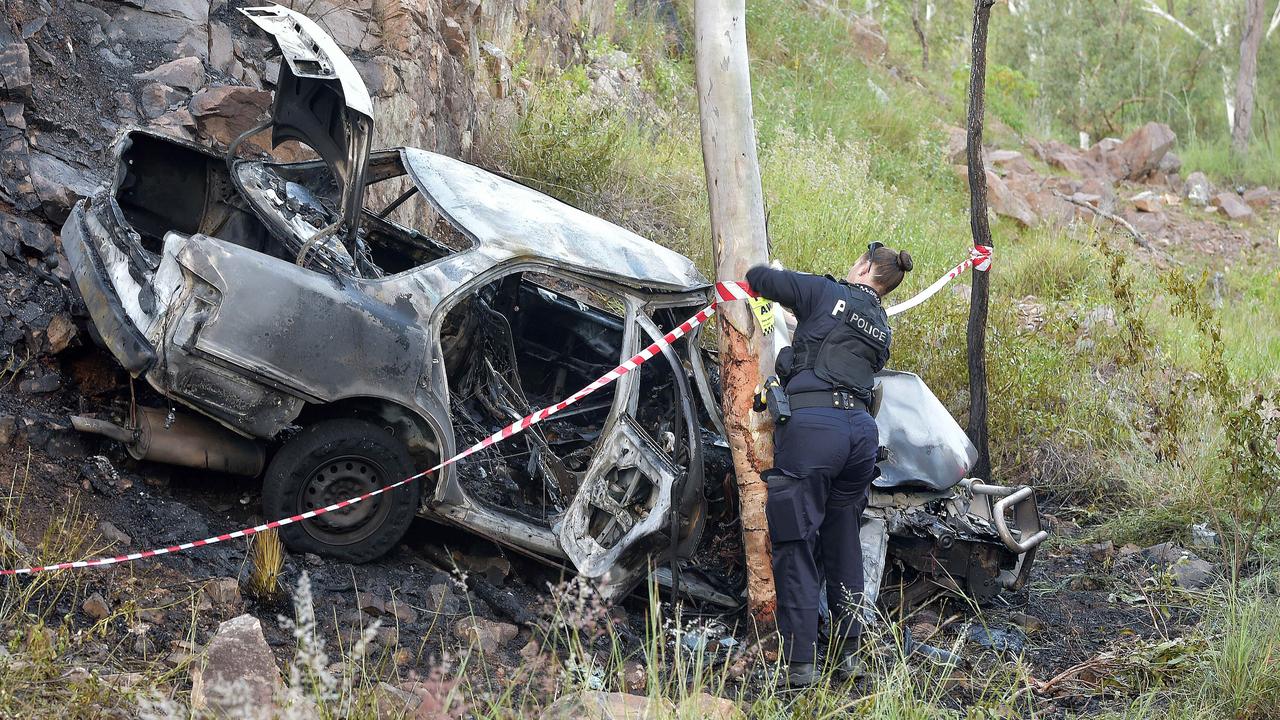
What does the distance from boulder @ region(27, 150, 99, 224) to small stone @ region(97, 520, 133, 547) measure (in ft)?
7.62

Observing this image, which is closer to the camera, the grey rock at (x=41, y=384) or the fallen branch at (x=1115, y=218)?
the grey rock at (x=41, y=384)

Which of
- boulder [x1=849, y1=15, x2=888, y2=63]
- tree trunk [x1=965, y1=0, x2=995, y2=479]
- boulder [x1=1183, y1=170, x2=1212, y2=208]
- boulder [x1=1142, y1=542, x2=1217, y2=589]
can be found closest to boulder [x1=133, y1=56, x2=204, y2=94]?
tree trunk [x1=965, y1=0, x2=995, y2=479]

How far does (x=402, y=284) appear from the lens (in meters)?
4.39

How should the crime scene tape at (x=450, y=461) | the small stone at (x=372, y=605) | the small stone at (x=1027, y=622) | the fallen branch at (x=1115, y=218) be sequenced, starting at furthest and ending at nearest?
the fallen branch at (x=1115, y=218)
the small stone at (x=1027, y=622)
the small stone at (x=372, y=605)
the crime scene tape at (x=450, y=461)

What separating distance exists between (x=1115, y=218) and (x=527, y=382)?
36.5 feet

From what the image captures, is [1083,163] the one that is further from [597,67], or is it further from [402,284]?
[402,284]

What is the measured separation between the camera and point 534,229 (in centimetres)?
483

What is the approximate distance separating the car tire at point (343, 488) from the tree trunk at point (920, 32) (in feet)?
61.0

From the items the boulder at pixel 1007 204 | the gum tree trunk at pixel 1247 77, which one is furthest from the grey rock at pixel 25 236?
the gum tree trunk at pixel 1247 77

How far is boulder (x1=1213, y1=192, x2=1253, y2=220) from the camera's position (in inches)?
641

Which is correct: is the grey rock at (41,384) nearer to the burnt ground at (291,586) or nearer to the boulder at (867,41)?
the burnt ground at (291,586)

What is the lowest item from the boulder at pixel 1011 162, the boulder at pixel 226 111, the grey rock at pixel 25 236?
the boulder at pixel 1011 162

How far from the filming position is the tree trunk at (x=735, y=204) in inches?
179

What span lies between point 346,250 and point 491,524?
1.35 meters
